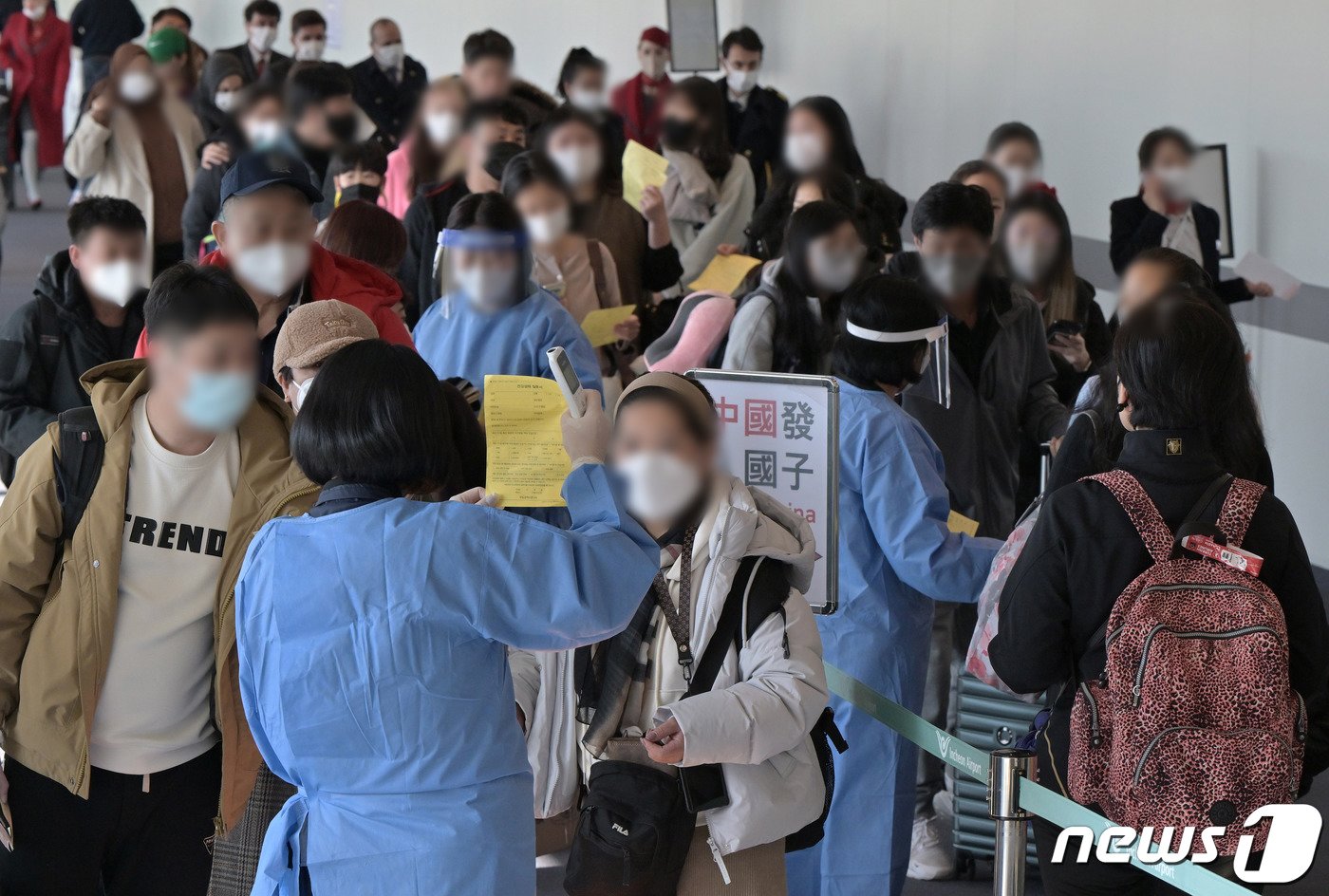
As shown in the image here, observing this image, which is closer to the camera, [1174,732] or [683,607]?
[1174,732]

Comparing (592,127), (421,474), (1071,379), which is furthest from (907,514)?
(592,127)

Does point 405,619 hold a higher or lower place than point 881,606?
higher

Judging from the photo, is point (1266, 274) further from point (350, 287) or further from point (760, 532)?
point (760, 532)

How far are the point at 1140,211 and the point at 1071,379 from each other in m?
1.56

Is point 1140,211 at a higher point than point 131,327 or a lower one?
higher

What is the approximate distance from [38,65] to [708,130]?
879 centimetres

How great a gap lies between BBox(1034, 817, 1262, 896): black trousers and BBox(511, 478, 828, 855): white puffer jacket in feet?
1.23

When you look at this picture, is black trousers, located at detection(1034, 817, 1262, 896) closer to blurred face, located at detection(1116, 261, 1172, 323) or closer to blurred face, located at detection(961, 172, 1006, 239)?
blurred face, located at detection(1116, 261, 1172, 323)

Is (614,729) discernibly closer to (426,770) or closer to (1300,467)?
(426,770)

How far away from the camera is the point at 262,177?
319 cm

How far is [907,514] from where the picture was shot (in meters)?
3.19

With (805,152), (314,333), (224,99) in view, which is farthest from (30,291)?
(314,333)

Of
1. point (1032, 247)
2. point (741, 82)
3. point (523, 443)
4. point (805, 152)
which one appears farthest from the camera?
point (741, 82)

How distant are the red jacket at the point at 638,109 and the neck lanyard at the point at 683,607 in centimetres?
673
